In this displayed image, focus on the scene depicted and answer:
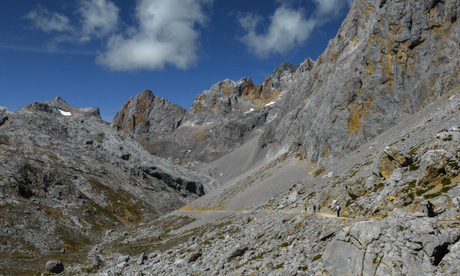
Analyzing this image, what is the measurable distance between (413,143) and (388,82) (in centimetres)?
4174

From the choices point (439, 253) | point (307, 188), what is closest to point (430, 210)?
point (439, 253)

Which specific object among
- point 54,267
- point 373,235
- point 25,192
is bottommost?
point 373,235

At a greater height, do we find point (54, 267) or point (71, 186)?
point (71, 186)

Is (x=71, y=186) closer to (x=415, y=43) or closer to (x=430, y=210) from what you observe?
(x=430, y=210)

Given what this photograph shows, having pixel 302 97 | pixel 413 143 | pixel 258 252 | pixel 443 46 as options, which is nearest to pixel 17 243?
pixel 258 252

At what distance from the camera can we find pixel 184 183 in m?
134

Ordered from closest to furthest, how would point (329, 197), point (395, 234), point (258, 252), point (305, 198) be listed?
point (395, 234), point (258, 252), point (329, 197), point (305, 198)

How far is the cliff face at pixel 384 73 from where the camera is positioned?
55.6m

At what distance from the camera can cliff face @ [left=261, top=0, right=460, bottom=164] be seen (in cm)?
5559

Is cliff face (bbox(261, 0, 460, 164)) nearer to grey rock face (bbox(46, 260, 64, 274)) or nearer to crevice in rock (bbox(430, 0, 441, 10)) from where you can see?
crevice in rock (bbox(430, 0, 441, 10))

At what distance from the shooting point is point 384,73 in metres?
68.8

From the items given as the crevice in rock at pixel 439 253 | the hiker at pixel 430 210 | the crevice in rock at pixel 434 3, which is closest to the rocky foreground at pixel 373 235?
the crevice in rock at pixel 439 253

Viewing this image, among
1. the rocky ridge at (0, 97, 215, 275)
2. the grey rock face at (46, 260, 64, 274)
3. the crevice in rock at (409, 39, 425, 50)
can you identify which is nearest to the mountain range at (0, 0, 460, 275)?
the crevice in rock at (409, 39, 425, 50)

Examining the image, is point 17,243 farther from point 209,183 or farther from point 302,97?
point 302,97
